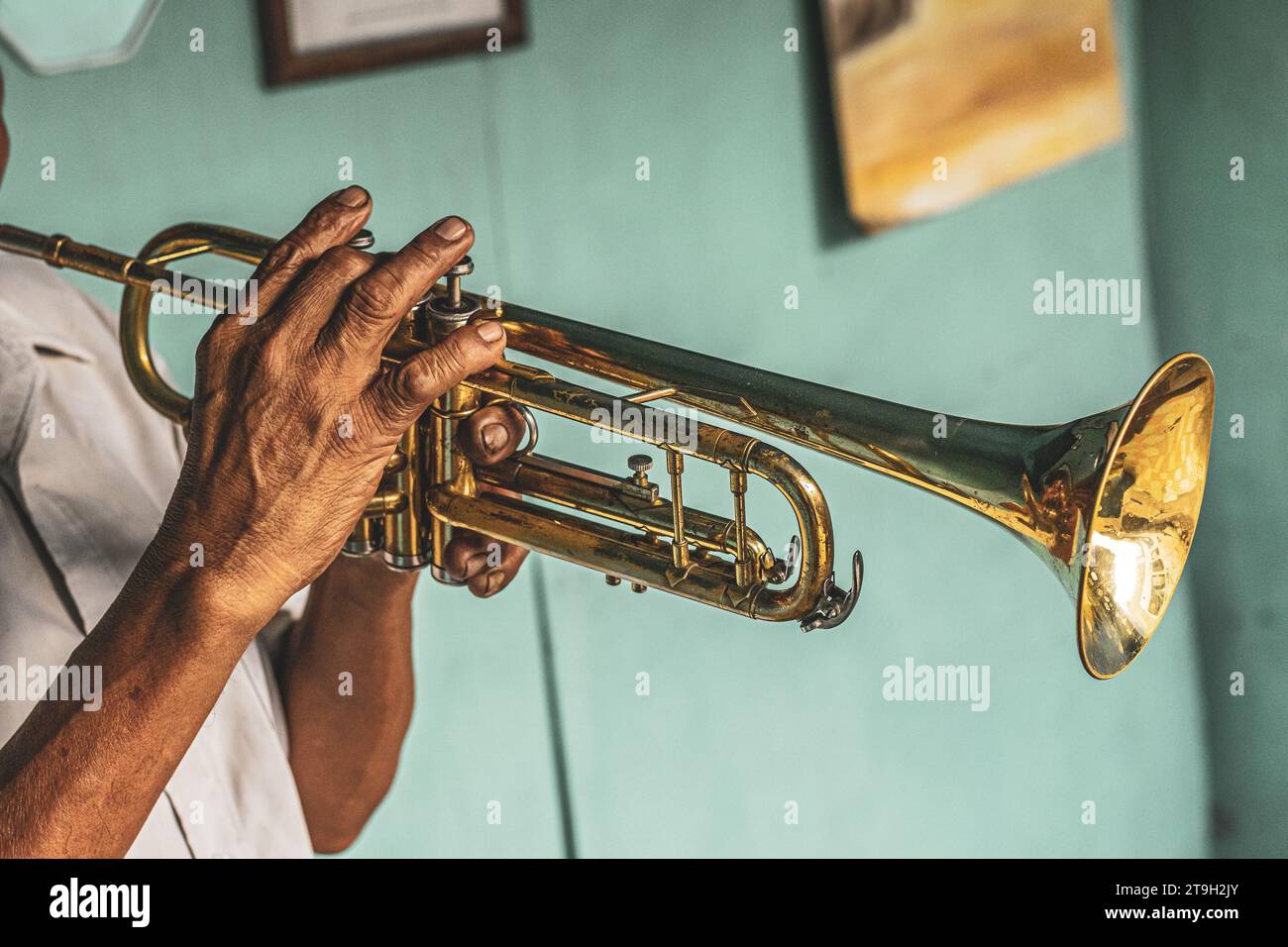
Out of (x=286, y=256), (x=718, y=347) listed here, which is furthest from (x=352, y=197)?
(x=718, y=347)

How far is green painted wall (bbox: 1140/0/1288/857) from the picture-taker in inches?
69.0

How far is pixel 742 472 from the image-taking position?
43.6 inches

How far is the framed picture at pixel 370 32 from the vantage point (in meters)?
1.64

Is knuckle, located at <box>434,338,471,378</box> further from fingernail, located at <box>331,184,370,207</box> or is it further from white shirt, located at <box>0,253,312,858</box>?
white shirt, located at <box>0,253,312,858</box>

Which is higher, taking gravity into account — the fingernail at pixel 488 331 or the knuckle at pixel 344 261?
the knuckle at pixel 344 261

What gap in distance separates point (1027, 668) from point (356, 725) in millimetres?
1088

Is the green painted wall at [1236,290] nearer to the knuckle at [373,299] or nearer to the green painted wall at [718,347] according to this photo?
the green painted wall at [718,347]

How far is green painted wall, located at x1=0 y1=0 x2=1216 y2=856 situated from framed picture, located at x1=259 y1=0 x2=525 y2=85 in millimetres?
26

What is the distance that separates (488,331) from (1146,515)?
64 centimetres

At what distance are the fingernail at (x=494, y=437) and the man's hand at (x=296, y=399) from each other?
0.68ft

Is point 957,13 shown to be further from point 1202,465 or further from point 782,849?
point 782,849

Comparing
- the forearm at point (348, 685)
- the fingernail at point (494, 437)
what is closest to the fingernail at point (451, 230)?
the fingernail at point (494, 437)

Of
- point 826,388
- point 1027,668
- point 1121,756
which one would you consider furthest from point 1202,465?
point 1121,756

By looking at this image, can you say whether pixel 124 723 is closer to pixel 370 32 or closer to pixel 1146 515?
pixel 1146 515
